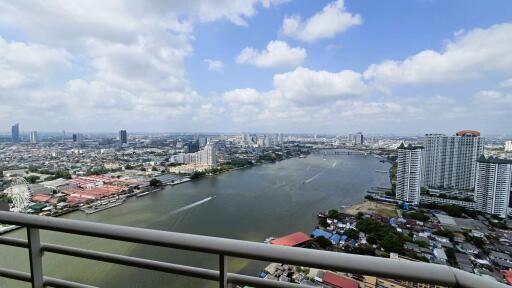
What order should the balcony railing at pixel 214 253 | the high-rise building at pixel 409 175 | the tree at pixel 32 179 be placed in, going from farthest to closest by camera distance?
the tree at pixel 32 179 → the high-rise building at pixel 409 175 → the balcony railing at pixel 214 253

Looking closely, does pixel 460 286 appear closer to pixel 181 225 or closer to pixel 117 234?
pixel 117 234

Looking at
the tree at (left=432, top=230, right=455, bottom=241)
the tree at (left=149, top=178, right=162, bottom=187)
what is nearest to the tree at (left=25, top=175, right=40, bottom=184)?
the tree at (left=149, top=178, right=162, bottom=187)

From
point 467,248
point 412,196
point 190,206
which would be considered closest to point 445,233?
point 467,248

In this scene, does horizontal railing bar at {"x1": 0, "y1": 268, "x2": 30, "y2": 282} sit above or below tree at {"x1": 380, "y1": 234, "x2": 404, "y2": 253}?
above

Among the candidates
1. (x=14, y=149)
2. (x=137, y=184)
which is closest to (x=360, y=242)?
(x=137, y=184)

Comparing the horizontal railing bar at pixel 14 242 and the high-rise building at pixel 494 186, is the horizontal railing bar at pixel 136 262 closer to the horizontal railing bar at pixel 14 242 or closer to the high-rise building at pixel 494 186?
the horizontal railing bar at pixel 14 242

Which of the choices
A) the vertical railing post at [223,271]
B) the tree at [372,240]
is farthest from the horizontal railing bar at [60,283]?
the tree at [372,240]

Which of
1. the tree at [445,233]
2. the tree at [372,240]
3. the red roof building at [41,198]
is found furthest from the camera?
the red roof building at [41,198]

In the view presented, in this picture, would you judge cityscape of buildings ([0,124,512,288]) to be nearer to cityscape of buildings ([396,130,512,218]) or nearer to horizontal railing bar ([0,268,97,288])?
cityscape of buildings ([396,130,512,218])
